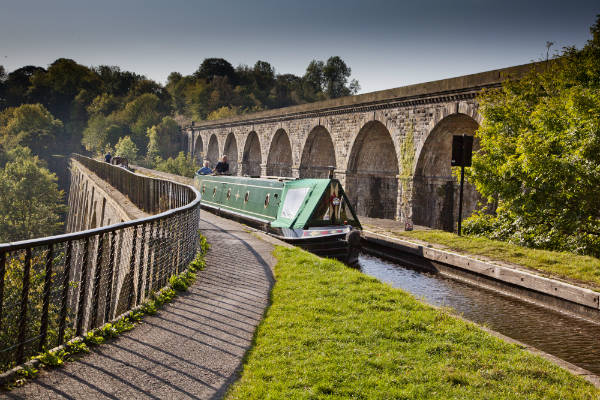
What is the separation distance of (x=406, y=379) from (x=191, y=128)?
44.3 metres

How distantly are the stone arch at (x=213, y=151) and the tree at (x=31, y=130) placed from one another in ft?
123

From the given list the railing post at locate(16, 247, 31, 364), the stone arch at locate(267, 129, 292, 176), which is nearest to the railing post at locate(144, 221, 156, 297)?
the railing post at locate(16, 247, 31, 364)

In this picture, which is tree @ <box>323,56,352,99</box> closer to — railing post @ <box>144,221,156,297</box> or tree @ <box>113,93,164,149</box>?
tree @ <box>113,93,164,149</box>

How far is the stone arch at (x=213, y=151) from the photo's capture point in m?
39.9

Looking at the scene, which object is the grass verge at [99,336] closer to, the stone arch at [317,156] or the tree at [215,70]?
the stone arch at [317,156]

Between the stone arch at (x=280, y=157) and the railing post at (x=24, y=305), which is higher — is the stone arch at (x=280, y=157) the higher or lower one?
the higher one

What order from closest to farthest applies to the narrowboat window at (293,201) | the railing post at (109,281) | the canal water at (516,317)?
the railing post at (109,281), the canal water at (516,317), the narrowboat window at (293,201)

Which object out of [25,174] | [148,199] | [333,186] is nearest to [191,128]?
[25,174]

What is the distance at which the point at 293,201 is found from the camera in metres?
11.5

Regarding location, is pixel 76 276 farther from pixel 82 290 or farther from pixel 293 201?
pixel 293 201

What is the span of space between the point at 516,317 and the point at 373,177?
1314 cm

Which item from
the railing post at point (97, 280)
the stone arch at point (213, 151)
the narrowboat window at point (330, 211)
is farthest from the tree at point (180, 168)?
the railing post at point (97, 280)

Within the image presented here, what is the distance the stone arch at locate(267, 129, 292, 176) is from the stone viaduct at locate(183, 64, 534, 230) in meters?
0.06

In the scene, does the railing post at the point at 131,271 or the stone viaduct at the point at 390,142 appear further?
the stone viaduct at the point at 390,142
